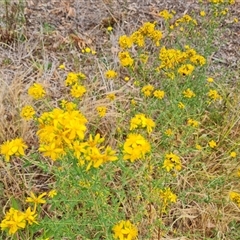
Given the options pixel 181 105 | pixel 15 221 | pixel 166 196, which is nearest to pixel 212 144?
pixel 181 105

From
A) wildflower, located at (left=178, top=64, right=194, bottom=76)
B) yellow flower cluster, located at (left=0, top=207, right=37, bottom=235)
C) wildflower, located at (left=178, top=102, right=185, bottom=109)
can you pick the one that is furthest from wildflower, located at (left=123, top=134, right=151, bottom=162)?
wildflower, located at (left=178, top=64, right=194, bottom=76)

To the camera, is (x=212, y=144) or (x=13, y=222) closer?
(x=13, y=222)

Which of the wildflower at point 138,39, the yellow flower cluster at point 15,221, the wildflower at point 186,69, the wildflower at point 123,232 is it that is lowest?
the wildflower at point 123,232

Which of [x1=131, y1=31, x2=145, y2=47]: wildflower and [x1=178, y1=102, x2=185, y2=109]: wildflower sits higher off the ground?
[x1=131, y1=31, x2=145, y2=47]: wildflower

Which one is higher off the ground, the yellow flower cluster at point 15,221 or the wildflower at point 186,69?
the wildflower at point 186,69

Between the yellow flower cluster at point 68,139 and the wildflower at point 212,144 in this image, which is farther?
the wildflower at point 212,144

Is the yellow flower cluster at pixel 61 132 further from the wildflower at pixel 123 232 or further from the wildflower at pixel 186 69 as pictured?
the wildflower at pixel 186 69

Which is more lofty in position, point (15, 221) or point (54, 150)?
point (54, 150)

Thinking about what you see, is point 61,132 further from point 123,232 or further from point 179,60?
point 179,60

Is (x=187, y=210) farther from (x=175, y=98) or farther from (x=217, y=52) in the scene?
(x=217, y=52)

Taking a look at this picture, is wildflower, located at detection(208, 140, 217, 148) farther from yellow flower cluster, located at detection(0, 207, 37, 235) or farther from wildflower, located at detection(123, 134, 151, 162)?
yellow flower cluster, located at detection(0, 207, 37, 235)

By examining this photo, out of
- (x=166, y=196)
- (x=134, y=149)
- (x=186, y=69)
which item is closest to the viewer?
(x=134, y=149)

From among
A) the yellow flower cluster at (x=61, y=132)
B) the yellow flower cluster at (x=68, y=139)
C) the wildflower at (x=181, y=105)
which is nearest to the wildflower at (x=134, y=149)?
the yellow flower cluster at (x=68, y=139)

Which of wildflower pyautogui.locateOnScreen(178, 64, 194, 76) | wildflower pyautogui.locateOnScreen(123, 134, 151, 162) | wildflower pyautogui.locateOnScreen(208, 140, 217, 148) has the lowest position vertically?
wildflower pyautogui.locateOnScreen(208, 140, 217, 148)
